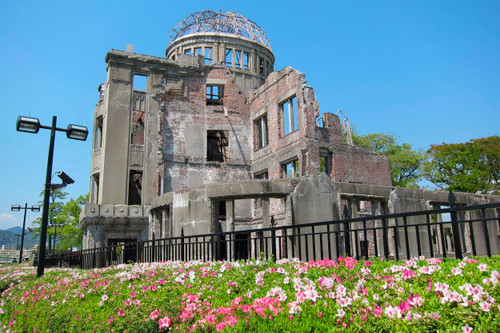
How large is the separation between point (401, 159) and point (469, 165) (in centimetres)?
702

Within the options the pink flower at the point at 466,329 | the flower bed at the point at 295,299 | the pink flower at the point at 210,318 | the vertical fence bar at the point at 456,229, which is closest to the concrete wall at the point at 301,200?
the flower bed at the point at 295,299

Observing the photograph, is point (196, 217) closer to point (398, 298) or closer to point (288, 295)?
point (288, 295)

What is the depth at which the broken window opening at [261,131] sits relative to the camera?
29.6m

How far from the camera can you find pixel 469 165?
125 feet

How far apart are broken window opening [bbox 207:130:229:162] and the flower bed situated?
24.9 meters

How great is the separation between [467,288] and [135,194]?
96.7 ft

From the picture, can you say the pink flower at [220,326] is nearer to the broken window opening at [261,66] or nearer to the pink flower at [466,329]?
the pink flower at [466,329]

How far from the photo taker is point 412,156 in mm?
43594

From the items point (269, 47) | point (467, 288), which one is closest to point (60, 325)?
point (467, 288)

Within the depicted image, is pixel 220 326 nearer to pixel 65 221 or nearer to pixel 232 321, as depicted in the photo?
pixel 232 321

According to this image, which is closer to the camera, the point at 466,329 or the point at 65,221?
the point at 466,329

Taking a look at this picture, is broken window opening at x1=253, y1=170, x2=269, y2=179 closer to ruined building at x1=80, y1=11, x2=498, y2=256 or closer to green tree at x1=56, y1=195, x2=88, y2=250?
ruined building at x1=80, y1=11, x2=498, y2=256

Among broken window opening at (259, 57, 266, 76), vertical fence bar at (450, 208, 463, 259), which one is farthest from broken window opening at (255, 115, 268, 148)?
vertical fence bar at (450, 208, 463, 259)

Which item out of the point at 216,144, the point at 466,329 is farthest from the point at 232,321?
the point at 216,144
